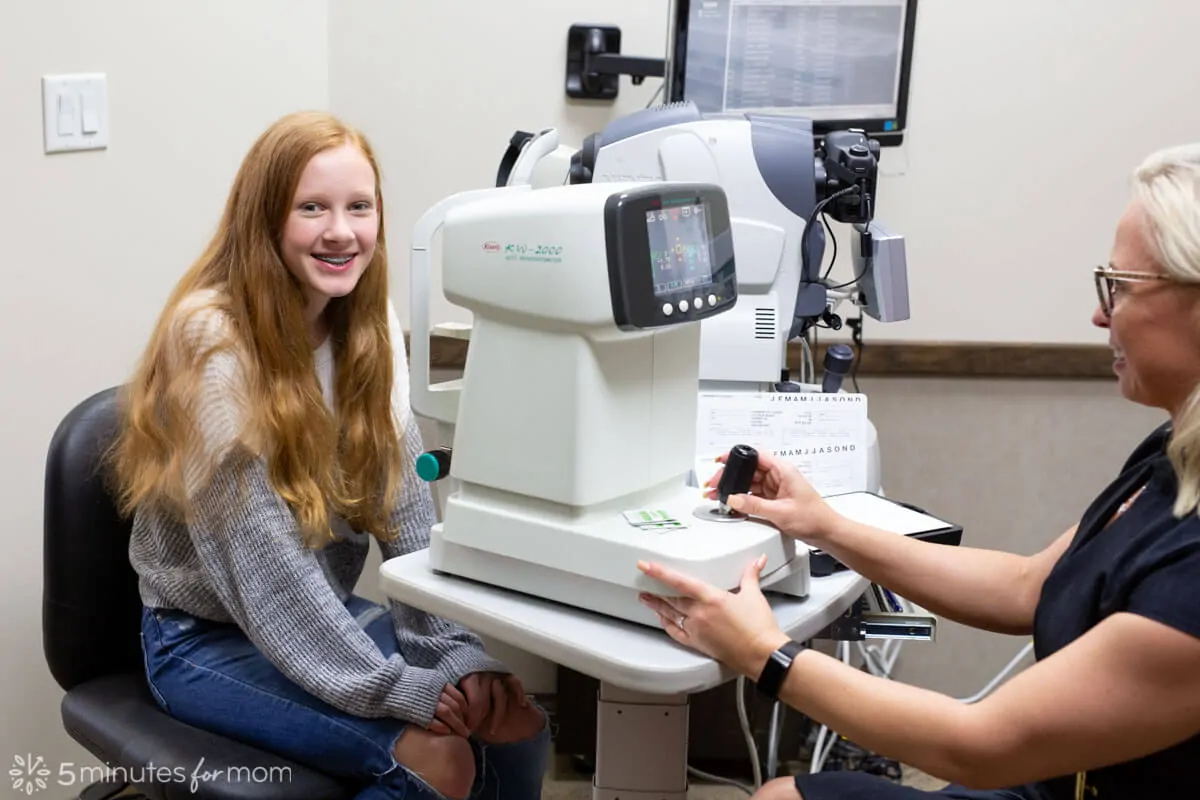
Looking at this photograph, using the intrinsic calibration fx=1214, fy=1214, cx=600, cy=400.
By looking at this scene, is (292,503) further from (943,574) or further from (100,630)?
(943,574)

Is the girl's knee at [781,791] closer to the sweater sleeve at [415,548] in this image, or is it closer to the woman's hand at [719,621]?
the woman's hand at [719,621]

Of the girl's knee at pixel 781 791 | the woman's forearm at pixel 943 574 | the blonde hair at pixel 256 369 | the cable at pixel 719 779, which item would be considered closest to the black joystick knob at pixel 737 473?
the woman's forearm at pixel 943 574

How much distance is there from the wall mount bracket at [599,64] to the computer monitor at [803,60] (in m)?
0.13

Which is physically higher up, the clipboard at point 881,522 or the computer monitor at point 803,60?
the computer monitor at point 803,60

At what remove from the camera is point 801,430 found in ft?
5.10

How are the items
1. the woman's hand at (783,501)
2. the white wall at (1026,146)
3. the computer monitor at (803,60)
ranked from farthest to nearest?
1. the white wall at (1026,146)
2. the computer monitor at (803,60)
3. the woman's hand at (783,501)

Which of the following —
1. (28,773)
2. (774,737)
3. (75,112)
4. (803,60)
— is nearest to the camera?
(75,112)

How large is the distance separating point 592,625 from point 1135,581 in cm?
50

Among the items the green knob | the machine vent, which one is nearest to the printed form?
the machine vent

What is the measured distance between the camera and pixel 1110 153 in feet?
7.97

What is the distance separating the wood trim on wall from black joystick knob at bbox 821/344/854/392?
0.72 metres

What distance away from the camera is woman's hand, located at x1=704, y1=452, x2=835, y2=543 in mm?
1292

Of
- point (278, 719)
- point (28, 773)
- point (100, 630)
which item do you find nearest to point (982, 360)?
point (278, 719)

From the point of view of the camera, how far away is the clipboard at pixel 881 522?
4.59 ft
